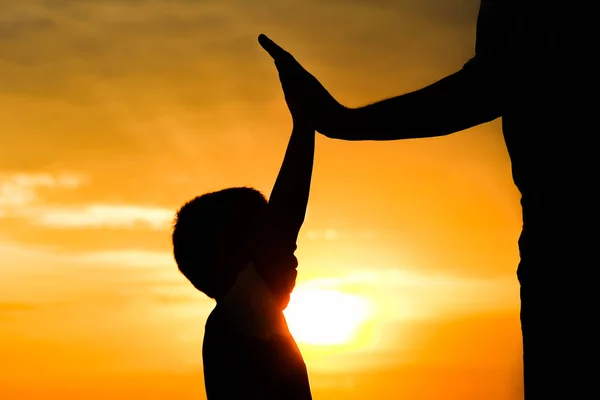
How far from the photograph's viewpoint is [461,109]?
2031mm

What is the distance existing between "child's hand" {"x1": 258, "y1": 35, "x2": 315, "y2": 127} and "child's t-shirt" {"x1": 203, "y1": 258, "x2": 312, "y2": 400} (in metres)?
0.59

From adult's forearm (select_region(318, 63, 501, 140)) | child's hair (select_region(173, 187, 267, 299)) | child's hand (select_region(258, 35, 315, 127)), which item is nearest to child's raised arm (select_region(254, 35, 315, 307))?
child's hand (select_region(258, 35, 315, 127))

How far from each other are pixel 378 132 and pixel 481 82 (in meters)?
0.33

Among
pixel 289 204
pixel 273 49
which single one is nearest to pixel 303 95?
pixel 273 49

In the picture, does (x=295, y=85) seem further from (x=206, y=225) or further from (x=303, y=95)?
(x=206, y=225)

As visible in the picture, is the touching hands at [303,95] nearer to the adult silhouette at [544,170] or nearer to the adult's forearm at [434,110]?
the adult's forearm at [434,110]

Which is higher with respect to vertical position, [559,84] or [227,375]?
[559,84]

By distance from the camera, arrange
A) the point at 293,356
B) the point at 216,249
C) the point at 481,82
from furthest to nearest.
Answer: the point at 216,249 < the point at 293,356 < the point at 481,82

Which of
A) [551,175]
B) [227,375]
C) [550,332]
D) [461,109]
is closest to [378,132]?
[461,109]

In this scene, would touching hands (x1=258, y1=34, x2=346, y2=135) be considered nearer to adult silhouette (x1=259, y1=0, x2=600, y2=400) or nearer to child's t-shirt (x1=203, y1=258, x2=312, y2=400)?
adult silhouette (x1=259, y1=0, x2=600, y2=400)

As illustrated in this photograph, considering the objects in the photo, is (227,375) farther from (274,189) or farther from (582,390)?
(582,390)

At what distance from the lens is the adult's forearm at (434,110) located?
6.53ft

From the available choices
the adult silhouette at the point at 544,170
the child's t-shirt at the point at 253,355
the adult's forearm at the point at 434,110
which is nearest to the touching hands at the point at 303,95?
the adult's forearm at the point at 434,110

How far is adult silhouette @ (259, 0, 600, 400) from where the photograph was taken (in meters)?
1.79
